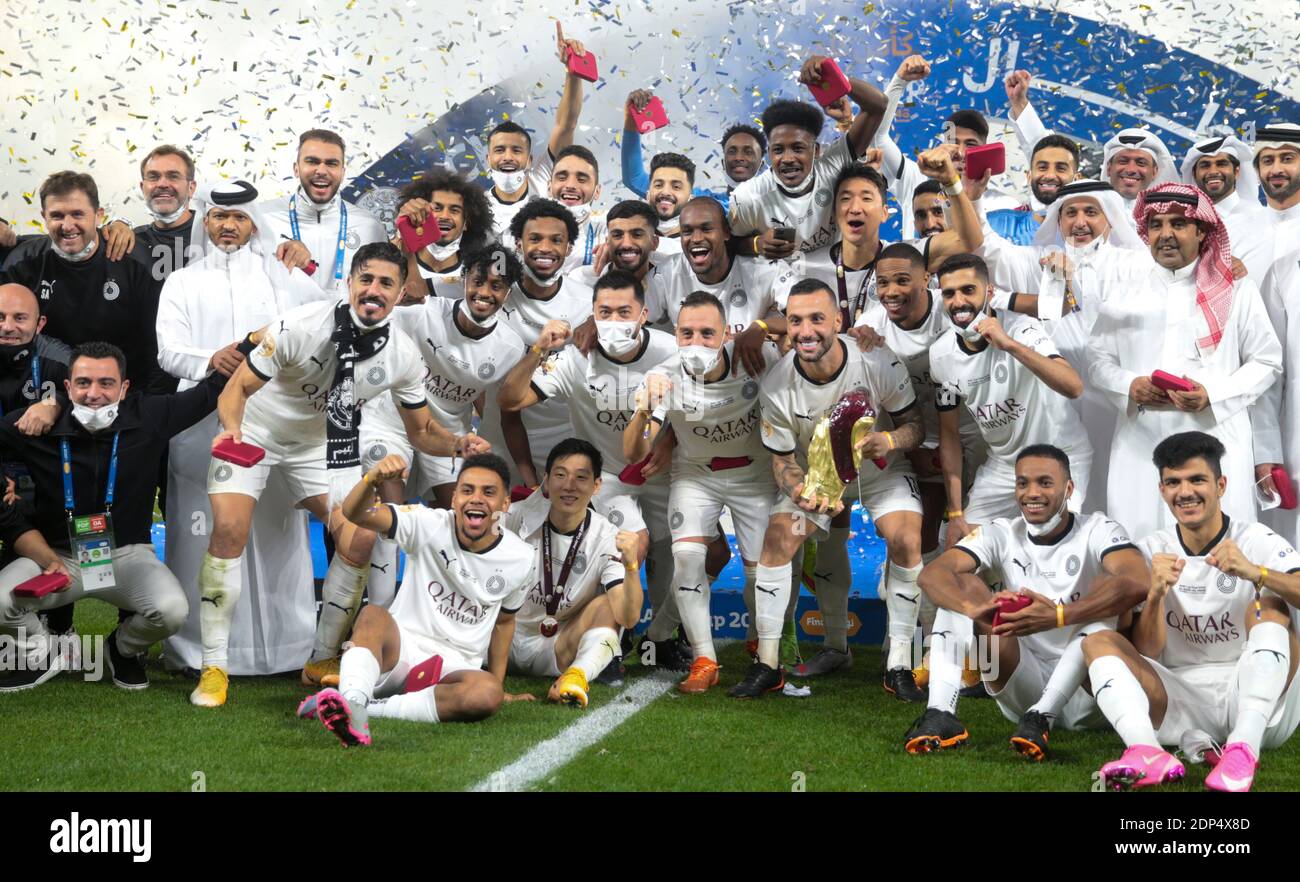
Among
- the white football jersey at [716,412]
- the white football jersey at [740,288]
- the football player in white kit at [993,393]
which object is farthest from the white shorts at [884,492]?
the white football jersey at [740,288]

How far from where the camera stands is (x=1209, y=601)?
14.7 ft

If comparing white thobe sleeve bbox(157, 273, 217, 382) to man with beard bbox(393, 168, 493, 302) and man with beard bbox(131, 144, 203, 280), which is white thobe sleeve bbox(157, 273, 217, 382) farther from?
man with beard bbox(393, 168, 493, 302)

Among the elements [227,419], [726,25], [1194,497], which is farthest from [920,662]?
[726,25]

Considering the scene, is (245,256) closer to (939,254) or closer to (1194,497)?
(939,254)

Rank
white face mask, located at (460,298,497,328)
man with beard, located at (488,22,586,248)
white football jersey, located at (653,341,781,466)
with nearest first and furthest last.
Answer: white football jersey, located at (653,341,781,466)
white face mask, located at (460,298,497,328)
man with beard, located at (488,22,586,248)

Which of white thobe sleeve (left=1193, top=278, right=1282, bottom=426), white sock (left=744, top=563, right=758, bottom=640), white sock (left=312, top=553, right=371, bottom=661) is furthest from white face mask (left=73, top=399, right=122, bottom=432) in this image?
white thobe sleeve (left=1193, top=278, right=1282, bottom=426)

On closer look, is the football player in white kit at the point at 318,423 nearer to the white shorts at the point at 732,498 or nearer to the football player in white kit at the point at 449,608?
the football player in white kit at the point at 449,608

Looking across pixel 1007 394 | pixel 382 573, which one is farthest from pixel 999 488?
pixel 382 573

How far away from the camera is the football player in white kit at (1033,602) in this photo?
175 inches

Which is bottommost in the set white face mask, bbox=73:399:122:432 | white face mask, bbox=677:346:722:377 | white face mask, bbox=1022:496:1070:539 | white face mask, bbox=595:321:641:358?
white face mask, bbox=1022:496:1070:539

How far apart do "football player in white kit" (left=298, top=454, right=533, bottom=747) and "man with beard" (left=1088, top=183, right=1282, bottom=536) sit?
240 centimetres

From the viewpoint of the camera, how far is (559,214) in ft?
19.8

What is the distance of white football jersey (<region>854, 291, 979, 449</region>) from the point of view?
572 cm

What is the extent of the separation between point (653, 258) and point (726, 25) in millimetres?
4615
